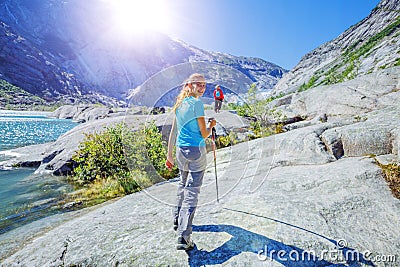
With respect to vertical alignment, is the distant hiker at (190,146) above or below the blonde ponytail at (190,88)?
below

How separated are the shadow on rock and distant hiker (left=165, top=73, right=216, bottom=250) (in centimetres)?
38

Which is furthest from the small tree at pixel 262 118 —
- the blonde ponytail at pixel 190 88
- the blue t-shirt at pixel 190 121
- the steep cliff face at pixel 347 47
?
the steep cliff face at pixel 347 47

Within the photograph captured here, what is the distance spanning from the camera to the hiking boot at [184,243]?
4273 mm

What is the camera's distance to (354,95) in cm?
1667

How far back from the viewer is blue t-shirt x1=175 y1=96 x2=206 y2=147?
4.29 metres

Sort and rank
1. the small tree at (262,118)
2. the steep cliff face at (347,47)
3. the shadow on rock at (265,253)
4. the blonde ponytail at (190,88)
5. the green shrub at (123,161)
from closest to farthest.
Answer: the shadow on rock at (265,253) → the blonde ponytail at (190,88) → the green shrub at (123,161) → the small tree at (262,118) → the steep cliff face at (347,47)

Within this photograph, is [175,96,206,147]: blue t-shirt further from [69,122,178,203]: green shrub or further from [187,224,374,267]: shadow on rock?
[69,122,178,203]: green shrub

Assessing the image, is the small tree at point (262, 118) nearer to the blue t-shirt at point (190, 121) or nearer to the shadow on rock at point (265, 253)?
the blue t-shirt at point (190, 121)

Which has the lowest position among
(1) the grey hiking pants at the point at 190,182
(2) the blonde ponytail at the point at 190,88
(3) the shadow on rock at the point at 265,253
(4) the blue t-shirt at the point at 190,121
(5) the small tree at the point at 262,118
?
(3) the shadow on rock at the point at 265,253

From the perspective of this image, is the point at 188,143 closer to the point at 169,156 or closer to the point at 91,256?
the point at 169,156

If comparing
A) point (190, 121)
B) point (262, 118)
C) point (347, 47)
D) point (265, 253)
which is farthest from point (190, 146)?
point (347, 47)

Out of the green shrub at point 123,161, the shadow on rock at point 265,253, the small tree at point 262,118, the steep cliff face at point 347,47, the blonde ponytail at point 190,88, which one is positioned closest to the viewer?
the shadow on rock at point 265,253

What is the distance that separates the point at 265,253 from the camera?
4035 mm

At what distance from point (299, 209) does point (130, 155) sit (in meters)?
9.97
